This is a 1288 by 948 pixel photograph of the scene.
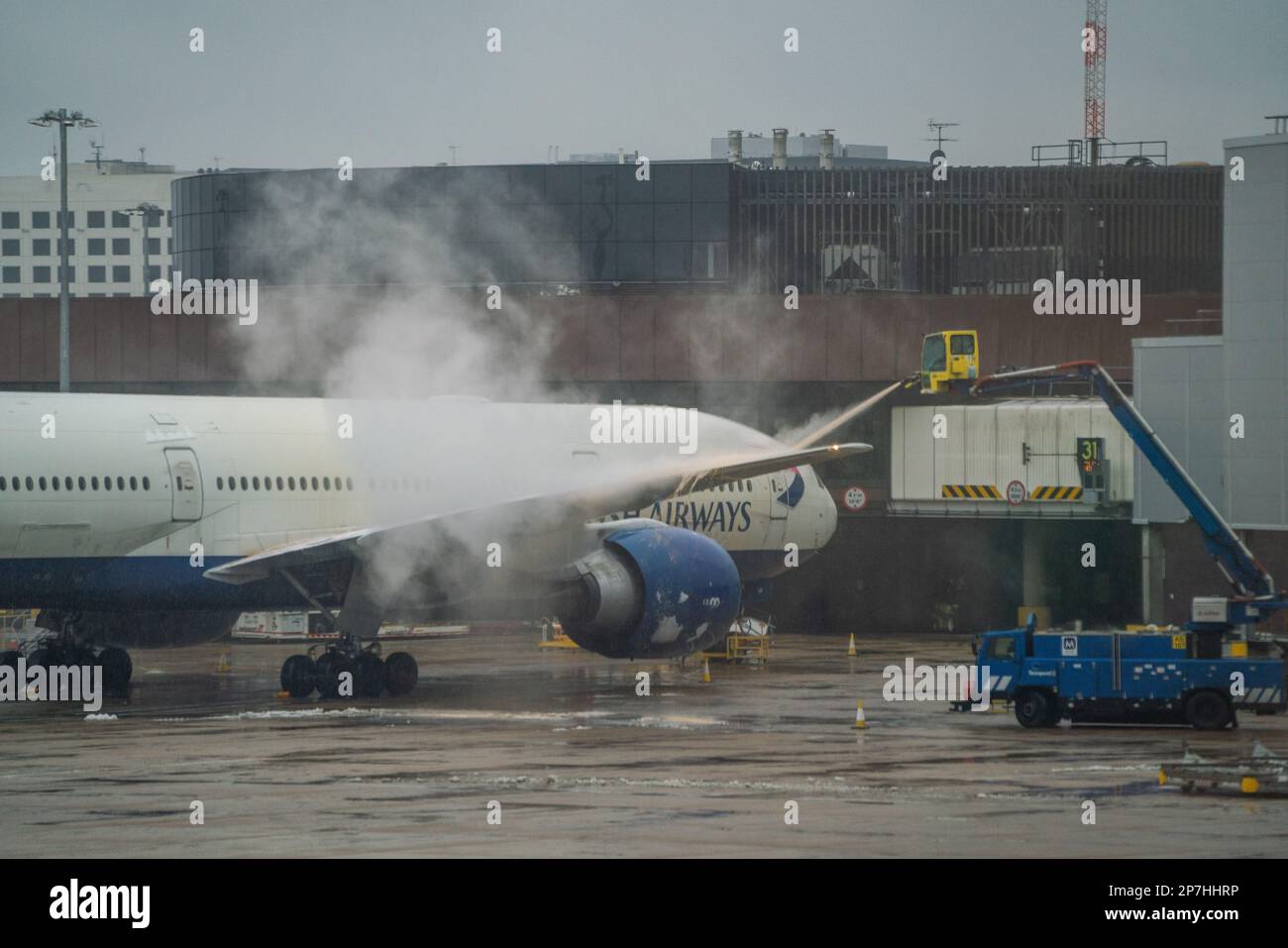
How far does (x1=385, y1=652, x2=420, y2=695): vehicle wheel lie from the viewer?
1351 inches

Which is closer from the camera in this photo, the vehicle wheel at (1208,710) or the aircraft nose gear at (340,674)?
the vehicle wheel at (1208,710)

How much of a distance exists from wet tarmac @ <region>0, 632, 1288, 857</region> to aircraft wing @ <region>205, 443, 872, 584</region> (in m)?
2.58

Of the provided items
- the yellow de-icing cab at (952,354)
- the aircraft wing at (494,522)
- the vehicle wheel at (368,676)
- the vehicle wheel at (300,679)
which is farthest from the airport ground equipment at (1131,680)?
the yellow de-icing cab at (952,354)

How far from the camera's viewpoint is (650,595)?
3369 cm

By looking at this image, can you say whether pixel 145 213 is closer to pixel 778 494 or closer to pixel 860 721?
pixel 778 494

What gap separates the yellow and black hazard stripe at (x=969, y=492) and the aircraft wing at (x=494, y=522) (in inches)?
780

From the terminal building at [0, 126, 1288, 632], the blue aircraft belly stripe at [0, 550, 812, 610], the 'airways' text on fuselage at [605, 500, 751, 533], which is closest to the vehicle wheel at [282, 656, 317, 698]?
the blue aircraft belly stripe at [0, 550, 812, 610]

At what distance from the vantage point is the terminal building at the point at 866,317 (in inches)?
1783

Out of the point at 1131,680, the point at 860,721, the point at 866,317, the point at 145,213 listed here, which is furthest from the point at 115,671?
the point at 145,213

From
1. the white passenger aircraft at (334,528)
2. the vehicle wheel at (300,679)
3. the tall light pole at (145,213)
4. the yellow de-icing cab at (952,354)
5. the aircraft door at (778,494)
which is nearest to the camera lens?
the white passenger aircraft at (334,528)

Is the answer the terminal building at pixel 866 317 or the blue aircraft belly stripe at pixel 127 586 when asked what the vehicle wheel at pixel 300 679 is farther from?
the terminal building at pixel 866 317

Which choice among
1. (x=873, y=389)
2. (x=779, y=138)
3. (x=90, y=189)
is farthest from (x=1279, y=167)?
(x=90, y=189)

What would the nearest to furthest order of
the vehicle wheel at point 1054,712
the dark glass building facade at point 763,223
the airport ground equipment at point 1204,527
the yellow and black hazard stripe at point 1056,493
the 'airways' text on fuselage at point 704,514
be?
1. the vehicle wheel at point 1054,712
2. the airport ground equipment at point 1204,527
3. the 'airways' text on fuselage at point 704,514
4. the yellow and black hazard stripe at point 1056,493
5. the dark glass building facade at point 763,223

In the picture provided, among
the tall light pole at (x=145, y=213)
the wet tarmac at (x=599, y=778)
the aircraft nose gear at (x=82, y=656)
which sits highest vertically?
the tall light pole at (x=145, y=213)
